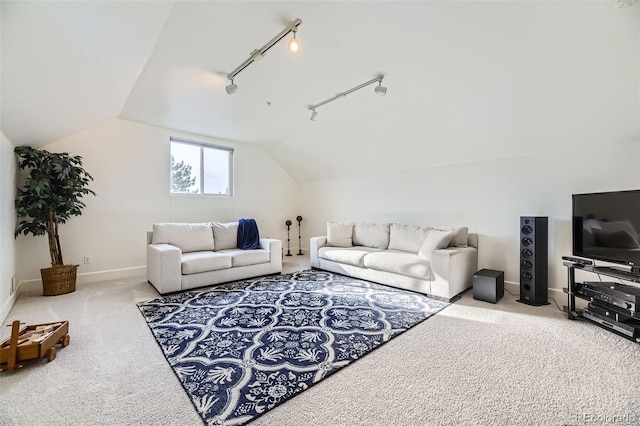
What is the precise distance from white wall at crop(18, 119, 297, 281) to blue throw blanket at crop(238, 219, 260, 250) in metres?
0.98

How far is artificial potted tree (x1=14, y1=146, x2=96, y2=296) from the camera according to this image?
3137 mm

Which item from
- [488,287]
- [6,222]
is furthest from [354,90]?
[6,222]

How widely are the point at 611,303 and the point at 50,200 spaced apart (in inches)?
234

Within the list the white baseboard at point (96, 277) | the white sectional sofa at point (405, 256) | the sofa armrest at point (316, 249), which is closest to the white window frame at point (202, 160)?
the white baseboard at point (96, 277)

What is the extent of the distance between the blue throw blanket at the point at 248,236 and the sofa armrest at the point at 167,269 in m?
1.18

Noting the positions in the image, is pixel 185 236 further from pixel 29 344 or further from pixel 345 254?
pixel 345 254

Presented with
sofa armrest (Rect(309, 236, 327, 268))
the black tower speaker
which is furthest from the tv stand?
sofa armrest (Rect(309, 236, 327, 268))

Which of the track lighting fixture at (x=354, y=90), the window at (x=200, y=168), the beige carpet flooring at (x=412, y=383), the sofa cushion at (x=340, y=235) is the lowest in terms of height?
the beige carpet flooring at (x=412, y=383)

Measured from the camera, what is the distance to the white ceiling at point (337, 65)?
1875 millimetres

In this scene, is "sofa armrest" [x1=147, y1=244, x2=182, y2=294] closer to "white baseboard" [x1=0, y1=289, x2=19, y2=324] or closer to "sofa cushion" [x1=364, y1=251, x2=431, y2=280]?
"white baseboard" [x1=0, y1=289, x2=19, y2=324]

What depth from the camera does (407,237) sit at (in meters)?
4.22

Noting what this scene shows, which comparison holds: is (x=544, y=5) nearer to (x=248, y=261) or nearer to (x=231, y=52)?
(x=231, y=52)

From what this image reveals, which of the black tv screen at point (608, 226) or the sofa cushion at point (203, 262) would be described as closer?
the black tv screen at point (608, 226)

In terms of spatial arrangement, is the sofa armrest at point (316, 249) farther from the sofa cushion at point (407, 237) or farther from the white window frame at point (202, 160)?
the white window frame at point (202, 160)
